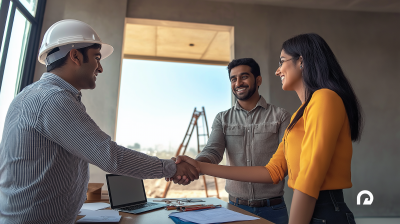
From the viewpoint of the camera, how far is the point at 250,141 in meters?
1.98

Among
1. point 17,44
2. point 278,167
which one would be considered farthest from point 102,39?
point 278,167

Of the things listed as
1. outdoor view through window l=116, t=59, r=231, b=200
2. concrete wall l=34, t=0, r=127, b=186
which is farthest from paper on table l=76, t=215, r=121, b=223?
outdoor view through window l=116, t=59, r=231, b=200

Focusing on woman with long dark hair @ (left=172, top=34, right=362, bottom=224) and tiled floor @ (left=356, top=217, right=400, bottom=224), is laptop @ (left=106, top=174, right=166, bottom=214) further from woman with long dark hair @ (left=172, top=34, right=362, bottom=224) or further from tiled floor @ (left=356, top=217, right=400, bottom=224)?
tiled floor @ (left=356, top=217, right=400, bottom=224)

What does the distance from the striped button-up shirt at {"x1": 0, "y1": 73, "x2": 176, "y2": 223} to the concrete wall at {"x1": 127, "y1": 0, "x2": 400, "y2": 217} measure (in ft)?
9.74

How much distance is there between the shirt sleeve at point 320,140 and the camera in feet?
2.97

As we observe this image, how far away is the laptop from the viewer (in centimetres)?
138

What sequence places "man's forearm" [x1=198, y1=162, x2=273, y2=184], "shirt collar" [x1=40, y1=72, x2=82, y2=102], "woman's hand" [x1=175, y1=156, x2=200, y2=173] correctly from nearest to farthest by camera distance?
"shirt collar" [x1=40, y1=72, x2=82, y2=102] → "man's forearm" [x1=198, y1=162, x2=273, y2=184] → "woman's hand" [x1=175, y1=156, x2=200, y2=173]

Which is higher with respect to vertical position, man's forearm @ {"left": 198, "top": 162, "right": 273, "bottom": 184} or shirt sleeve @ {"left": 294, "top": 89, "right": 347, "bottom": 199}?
shirt sleeve @ {"left": 294, "top": 89, "right": 347, "bottom": 199}

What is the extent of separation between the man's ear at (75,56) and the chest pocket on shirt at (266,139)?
1306mm

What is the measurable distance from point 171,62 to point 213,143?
14.1 feet

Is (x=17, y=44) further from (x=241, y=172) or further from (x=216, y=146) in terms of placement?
(x=241, y=172)

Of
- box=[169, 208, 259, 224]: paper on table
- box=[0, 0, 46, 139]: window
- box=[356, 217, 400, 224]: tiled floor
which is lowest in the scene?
box=[356, 217, 400, 224]: tiled floor

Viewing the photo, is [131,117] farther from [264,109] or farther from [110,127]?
[264,109]

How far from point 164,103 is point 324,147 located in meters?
5.10
